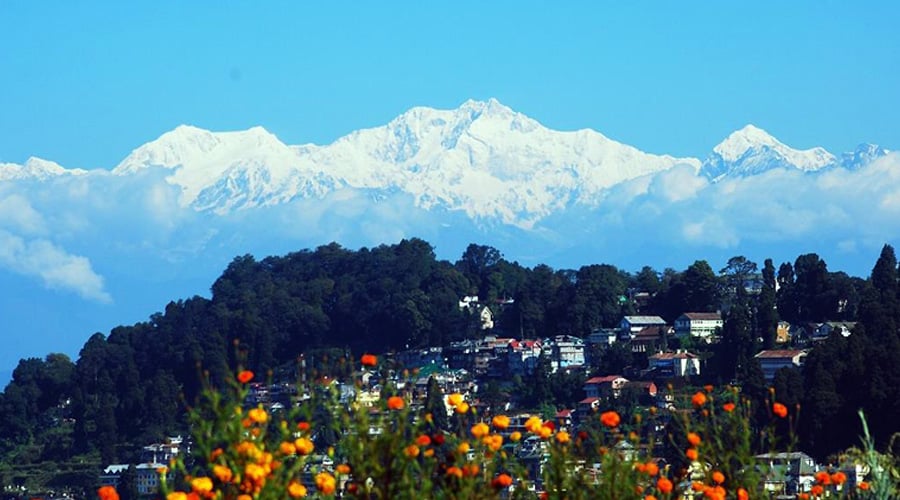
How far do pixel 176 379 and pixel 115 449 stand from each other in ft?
30.3

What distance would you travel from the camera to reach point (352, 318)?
80.1m

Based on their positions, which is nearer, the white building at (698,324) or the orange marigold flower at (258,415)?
the orange marigold flower at (258,415)

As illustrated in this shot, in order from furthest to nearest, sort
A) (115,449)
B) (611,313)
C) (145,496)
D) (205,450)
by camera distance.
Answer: (611,313) < (115,449) < (145,496) < (205,450)

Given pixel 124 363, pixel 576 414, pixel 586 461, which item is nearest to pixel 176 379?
pixel 124 363

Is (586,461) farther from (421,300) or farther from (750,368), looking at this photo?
(421,300)

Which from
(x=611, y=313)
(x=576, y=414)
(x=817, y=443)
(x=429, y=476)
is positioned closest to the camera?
(x=429, y=476)

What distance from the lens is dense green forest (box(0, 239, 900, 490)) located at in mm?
67250

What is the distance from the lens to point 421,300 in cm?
7800

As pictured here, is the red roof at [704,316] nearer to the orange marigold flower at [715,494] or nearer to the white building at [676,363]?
the white building at [676,363]

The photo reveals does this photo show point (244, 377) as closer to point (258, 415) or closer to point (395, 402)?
point (258, 415)

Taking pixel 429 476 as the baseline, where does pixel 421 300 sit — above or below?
above

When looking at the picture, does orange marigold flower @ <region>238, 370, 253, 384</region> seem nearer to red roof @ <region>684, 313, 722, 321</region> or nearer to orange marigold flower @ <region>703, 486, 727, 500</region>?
orange marigold flower @ <region>703, 486, 727, 500</region>

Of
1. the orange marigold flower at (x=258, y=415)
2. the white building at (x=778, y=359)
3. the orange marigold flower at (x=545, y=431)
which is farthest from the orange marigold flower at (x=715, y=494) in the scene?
the white building at (x=778, y=359)

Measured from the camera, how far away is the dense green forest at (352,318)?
6725 cm
